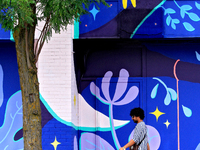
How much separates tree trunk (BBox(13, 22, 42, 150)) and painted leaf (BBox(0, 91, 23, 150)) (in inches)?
92.8

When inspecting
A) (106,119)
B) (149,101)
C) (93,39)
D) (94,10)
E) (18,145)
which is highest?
(94,10)

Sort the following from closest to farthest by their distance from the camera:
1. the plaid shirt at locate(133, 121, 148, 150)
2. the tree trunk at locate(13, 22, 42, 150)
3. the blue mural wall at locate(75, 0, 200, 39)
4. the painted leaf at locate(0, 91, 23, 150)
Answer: the tree trunk at locate(13, 22, 42, 150), the plaid shirt at locate(133, 121, 148, 150), the blue mural wall at locate(75, 0, 200, 39), the painted leaf at locate(0, 91, 23, 150)

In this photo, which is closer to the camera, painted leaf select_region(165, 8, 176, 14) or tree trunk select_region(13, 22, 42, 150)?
tree trunk select_region(13, 22, 42, 150)

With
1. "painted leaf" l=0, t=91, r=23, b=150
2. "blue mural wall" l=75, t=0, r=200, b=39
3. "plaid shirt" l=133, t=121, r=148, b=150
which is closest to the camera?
"plaid shirt" l=133, t=121, r=148, b=150

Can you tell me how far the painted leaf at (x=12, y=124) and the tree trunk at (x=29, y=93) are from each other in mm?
2357

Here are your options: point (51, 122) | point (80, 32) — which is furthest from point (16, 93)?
point (80, 32)

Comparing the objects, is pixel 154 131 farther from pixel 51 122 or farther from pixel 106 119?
pixel 51 122

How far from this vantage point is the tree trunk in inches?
139

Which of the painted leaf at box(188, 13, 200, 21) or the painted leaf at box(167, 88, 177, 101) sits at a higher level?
the painted leaf at box(188, 13, 200, 21)

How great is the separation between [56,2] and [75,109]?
3.07 meters

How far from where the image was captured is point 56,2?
3359 mm

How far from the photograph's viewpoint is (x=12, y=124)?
5.80 metres

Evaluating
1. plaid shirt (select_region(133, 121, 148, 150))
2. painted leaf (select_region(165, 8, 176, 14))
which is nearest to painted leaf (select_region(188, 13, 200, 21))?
painted leaf (select_region(165, 8, 176, 14))

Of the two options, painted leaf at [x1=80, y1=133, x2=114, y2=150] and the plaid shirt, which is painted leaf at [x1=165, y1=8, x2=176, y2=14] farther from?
painted leaf at [x1=80, y1=133, x2=114, y2=150]
